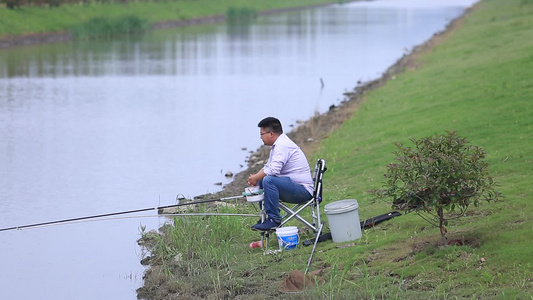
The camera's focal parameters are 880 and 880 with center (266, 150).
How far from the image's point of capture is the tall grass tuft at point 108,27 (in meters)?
50.6

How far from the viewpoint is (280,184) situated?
32.0 feet

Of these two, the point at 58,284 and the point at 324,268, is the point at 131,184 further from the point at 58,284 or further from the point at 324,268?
the point at 324,268

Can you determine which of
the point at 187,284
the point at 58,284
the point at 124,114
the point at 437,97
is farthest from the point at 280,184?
the point at 124,114

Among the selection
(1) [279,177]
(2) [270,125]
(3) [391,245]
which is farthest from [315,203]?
(3) [391,245]

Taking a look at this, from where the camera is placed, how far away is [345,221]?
9.48 meters

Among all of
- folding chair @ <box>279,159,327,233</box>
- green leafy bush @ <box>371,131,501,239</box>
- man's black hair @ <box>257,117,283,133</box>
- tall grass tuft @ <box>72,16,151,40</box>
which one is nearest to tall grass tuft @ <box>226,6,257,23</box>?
tall grass tuft @ <box>72,16,151,40</box>

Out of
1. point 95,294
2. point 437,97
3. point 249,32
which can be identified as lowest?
point 95,294

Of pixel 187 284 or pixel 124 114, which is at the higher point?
pixel 124 114

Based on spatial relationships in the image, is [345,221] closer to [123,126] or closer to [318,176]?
[318,176]

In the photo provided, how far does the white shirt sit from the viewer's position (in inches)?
388

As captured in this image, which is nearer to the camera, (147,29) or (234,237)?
(234,237)

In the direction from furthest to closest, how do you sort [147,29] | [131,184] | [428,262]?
[147,29] < [131,184] < [428,262]

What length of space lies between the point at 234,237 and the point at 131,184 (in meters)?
5.61

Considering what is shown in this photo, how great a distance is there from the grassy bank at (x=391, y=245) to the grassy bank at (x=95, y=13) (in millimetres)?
32900
